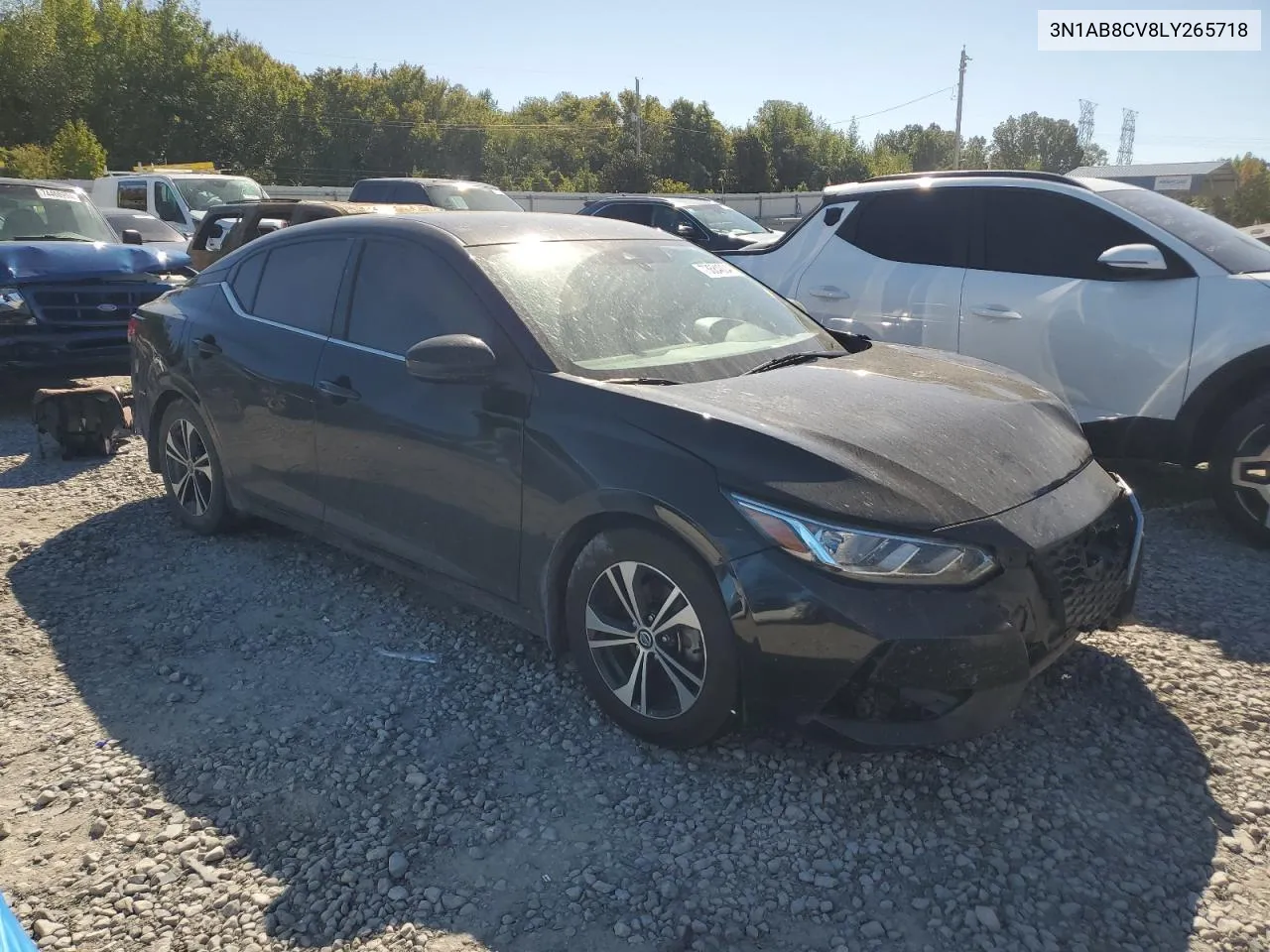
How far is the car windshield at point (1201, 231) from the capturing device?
5.13 metres

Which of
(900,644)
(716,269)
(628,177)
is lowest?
(900,644)

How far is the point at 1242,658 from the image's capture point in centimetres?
380

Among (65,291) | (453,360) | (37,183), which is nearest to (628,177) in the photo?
(37,183)

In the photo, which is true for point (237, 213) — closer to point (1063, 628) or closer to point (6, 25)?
point (1063, 628)

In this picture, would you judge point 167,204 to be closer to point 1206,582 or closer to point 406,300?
point 406,300

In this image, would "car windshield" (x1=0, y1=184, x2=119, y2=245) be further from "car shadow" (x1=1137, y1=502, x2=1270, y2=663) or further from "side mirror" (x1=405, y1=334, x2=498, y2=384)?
"car shadow" (x1=1137, y1=502, x2=1270, y2=663)

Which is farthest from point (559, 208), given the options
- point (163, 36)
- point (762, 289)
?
point (762, 289)

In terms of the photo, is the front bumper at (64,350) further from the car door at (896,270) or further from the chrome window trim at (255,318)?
the car door at (896,270)

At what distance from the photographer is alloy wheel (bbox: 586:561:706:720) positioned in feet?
9.87

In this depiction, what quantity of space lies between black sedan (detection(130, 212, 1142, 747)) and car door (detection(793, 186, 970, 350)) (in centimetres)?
190

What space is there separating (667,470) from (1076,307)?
3.51m

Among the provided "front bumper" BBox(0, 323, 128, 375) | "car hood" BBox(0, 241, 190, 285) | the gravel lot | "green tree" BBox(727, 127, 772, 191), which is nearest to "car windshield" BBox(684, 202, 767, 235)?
"car hood" BBox(0, 241, 190, 285)

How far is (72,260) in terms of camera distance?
7828 mm

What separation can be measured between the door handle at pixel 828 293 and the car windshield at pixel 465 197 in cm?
816
